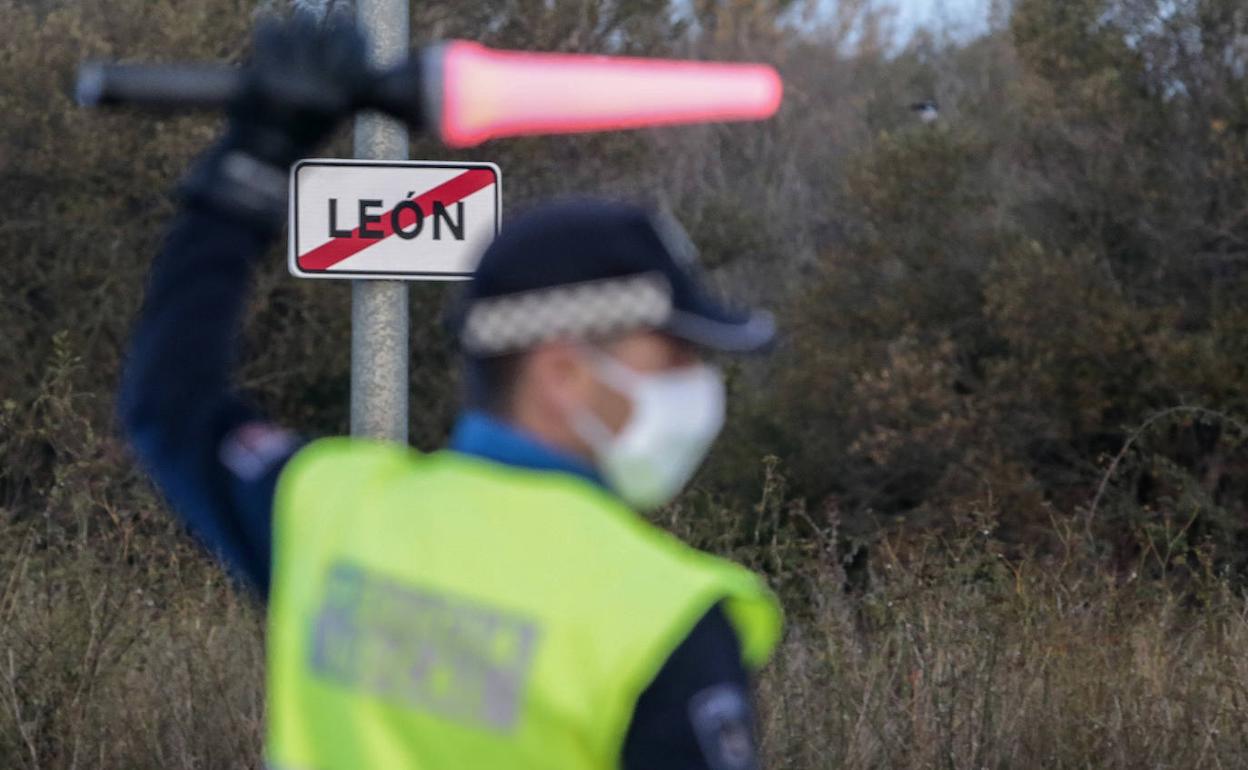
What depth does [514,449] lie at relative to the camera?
1.77 meters

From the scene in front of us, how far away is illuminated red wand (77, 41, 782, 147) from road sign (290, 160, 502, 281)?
4.29 m

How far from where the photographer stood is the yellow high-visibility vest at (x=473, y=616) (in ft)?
5.24

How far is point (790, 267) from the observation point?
29344 mm

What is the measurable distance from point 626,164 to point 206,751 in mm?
15279

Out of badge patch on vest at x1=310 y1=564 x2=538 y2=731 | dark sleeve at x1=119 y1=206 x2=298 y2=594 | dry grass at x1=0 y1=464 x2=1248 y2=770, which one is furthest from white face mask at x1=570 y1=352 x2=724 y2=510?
dry grass at x1=0 y1=464 x2=1248 y2=770


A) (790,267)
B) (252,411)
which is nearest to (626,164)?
(790,267)

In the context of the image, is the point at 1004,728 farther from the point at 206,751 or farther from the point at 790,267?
the point at 790,267

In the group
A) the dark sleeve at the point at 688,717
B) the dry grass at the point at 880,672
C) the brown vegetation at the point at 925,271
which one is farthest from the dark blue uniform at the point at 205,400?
the brown vegetation at the point at 925,271

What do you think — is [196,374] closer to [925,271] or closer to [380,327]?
[380,327]

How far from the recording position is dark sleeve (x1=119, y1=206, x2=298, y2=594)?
2.03 metres

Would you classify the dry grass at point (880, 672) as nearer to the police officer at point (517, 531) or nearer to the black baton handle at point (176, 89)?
the police officer at point (517, 531)

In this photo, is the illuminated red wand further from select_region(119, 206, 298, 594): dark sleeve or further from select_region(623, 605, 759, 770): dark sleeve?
select_region(623, 605, 759, 770): dark sleeve

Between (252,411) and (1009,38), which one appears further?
(1009,38)

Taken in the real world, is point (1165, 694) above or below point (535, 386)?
below
